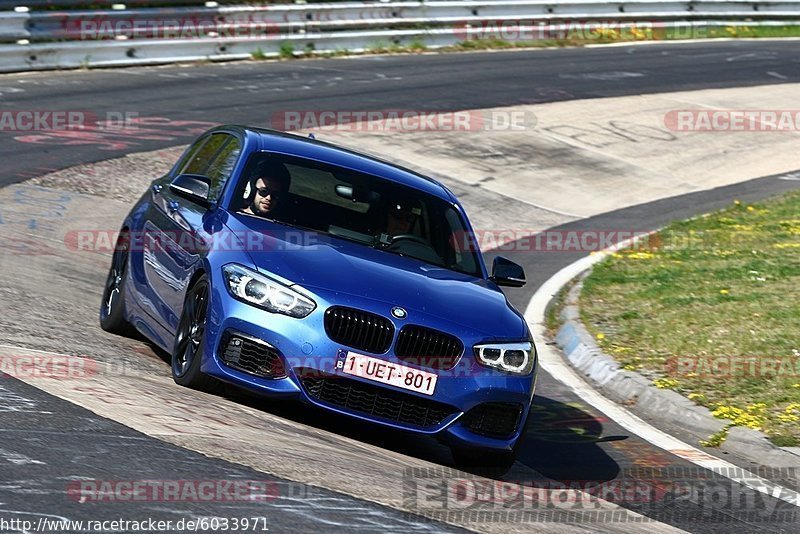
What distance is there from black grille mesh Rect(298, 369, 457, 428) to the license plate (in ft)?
0.16

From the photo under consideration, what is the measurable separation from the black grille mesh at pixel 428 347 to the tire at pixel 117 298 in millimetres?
2783

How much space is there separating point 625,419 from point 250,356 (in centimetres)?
329

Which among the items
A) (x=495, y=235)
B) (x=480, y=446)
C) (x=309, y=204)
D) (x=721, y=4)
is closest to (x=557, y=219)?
(x=495, y=235)

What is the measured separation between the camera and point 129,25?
2409 centimetres

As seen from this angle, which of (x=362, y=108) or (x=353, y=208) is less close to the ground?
(x=353, y=208)

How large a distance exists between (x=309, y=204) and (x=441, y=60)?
1987 centimetres

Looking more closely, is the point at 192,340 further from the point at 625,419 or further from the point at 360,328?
the point at 625,419

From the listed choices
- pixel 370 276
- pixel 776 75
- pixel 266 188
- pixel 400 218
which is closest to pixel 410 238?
pixel 400 218

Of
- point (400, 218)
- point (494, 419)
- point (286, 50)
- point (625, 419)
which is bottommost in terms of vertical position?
point (625, 419)

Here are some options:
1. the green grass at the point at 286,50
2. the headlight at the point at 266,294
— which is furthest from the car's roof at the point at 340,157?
the green grass at the point at 286,50

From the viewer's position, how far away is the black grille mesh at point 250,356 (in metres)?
6.81

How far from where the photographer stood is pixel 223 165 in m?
8.63

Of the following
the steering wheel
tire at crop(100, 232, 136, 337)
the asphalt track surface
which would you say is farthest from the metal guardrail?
the steering wheel

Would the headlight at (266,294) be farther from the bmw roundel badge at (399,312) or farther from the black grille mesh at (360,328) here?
the bmw roundel badge at (399,312)
